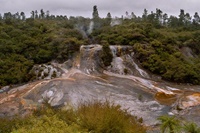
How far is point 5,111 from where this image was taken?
25.6 m

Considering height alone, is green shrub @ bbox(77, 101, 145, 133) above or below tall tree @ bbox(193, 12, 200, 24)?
below

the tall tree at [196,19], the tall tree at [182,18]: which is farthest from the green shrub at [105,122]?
the tall tree at [196,19]

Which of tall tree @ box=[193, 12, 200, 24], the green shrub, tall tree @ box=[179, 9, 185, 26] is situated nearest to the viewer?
the green shrub

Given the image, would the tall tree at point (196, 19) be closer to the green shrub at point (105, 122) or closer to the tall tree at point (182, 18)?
the tall tree at point (182, 18)

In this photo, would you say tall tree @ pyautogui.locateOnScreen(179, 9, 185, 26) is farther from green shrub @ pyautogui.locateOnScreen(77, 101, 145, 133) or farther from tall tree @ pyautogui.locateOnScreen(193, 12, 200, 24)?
green shrub @ pyautogui.locateOnScreen(77, 101, 145, 133)

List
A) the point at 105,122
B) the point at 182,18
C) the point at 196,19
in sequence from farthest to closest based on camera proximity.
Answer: the point at 196,19, the point at 182,18, the point at 105,122

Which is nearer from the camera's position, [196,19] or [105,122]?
[105,122]

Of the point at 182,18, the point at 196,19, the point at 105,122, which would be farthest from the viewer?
the point at 196,19

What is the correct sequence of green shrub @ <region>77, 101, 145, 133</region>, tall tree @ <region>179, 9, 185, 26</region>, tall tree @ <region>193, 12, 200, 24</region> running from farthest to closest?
tall tree @ <region>193, 12, 200, 24</region> → tall tree @ <region>179, 9, 185, 26</region> → green shrub @ <region>77, 101, 145, 133</region>

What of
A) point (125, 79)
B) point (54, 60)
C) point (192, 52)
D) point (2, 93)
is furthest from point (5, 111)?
point (192, 52)

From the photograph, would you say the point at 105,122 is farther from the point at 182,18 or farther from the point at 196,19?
the point at 196,19

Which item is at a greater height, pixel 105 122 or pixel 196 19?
pixel 196 19

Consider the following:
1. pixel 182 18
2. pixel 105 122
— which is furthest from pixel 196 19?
pixel 105 122

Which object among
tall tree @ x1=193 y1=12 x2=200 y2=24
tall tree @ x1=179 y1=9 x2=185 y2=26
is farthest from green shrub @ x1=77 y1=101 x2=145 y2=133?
tall tree @ x1=193 y1=12 x2=200 y2=24
